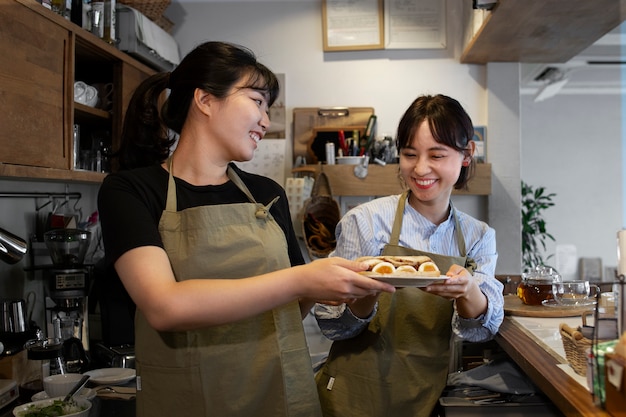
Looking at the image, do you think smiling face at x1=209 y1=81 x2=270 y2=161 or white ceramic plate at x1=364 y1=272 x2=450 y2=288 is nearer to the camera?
white ceramic plate at x1=364 y1=272 x2=450 y2=288

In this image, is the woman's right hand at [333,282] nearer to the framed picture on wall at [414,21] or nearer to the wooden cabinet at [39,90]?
the wooden cabinet at [39,90]

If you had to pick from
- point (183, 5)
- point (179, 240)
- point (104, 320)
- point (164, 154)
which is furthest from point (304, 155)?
point (179, 240)

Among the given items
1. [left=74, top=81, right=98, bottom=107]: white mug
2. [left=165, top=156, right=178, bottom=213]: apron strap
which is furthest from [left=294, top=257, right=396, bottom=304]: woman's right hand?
[left=74, top=81, right=98, bottom=107]: white mug

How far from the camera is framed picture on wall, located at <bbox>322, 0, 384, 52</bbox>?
333 cm

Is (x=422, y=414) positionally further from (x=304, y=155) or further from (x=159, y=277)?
(x=304, y=155)

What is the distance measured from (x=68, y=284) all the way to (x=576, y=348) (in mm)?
1840

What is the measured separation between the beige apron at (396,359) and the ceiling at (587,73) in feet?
12.9

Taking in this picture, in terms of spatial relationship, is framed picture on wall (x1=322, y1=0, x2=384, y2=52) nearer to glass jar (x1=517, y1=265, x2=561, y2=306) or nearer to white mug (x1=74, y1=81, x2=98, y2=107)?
white mug (x1=74, y1=81, x2=98, y2=107)

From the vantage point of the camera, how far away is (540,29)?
2752mm

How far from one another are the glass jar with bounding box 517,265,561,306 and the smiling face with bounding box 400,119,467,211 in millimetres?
639

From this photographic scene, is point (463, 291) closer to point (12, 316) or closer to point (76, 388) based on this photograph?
point (76, 388)

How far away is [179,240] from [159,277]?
178 mm

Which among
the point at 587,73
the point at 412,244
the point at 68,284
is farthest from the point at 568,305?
the point at 587,73

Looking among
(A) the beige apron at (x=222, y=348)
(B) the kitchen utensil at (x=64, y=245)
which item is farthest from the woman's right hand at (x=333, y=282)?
(B) the kitchen utensil at (x=64, y=245)
